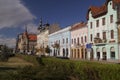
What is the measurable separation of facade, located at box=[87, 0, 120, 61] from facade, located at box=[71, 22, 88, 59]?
3.09 meters

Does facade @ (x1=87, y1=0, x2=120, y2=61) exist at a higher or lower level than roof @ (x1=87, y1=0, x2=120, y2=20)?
lower

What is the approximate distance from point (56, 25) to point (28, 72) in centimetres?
8921

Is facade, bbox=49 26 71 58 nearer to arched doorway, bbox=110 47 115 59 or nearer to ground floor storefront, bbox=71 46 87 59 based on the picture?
ground floor storefront, bbox=71 46 87 59

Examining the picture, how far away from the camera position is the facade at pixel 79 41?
64.1 meters

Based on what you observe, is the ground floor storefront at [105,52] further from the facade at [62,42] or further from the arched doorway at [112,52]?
the facade at [62,42]

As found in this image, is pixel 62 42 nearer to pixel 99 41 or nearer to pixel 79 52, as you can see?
pixel 79 52

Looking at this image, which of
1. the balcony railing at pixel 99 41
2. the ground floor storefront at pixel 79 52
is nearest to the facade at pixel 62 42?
the ground floor storefront at pixel 79 52

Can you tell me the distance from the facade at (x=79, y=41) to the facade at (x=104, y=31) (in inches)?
122

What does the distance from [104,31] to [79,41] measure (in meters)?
14.2

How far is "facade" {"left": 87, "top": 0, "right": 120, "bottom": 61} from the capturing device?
50.5m

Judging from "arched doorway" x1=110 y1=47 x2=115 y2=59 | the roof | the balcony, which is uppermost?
the roof

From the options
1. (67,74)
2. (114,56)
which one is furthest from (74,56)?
(67,74)

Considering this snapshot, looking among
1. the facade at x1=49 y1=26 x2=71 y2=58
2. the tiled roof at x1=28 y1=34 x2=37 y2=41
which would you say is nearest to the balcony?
the facade at x1=49 y1=26 x2=71 y2=58

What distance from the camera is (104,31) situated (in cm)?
5412
